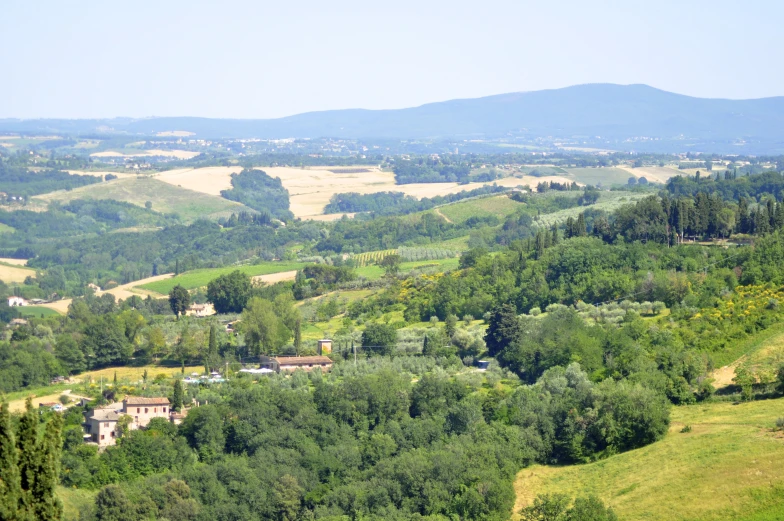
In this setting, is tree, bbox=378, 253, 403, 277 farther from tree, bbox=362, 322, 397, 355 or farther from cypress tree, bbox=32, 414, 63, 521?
cypress tree, bbox=32, 414, 63, 521

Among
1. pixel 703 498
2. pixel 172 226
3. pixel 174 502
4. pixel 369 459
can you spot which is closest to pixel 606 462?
pixel 703 498

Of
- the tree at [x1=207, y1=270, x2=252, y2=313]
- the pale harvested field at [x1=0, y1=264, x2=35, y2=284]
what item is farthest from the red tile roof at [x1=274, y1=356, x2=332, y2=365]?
the pale harvested field at [x1=0, y1=264, x2=35, y2=284]

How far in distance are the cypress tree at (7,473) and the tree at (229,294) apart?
6098 cm

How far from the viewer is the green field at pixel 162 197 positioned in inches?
7343

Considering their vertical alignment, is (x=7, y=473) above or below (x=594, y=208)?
above

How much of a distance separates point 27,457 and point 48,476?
24.5 inches

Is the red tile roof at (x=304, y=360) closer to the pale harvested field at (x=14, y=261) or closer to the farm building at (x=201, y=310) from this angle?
the farm building at (x=201, y=310)

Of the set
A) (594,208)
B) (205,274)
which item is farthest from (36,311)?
(594,208)

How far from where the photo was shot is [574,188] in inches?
5896

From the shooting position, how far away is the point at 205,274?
112 m

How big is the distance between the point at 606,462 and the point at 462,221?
9233 cm

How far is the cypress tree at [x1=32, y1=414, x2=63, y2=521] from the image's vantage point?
2577 centimetres

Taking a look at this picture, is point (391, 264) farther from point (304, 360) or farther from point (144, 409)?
point (144, 409)

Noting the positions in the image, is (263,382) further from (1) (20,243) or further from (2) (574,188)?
(1) (20,243)
